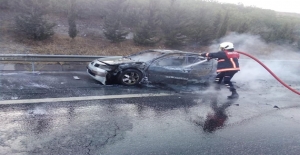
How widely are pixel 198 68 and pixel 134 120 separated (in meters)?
3.93

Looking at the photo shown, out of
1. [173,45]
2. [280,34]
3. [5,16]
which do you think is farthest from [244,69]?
[5,16]

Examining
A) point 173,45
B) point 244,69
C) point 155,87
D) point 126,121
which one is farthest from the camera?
point 173,45

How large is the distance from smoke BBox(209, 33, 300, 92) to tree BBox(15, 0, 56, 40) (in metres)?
7.99

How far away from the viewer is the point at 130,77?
771 centimetres

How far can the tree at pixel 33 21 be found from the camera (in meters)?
10.8

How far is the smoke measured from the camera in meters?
10.8

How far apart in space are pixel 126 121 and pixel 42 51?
274 inches

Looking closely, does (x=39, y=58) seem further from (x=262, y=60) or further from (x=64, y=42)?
(x=262, y=60)

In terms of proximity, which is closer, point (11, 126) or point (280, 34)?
point (11, 126)

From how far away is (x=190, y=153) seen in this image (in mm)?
4012

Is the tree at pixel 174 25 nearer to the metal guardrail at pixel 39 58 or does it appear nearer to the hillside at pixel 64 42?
the hillside at pixel 64 42

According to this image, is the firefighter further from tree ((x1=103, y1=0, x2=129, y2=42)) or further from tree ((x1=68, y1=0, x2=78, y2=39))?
tree ((x1=68, y1=0, x2=78, y2=39))

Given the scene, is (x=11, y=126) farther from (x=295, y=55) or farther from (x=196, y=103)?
(x=295, y=55)

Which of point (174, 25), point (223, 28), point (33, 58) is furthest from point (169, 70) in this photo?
point (223, 28)
